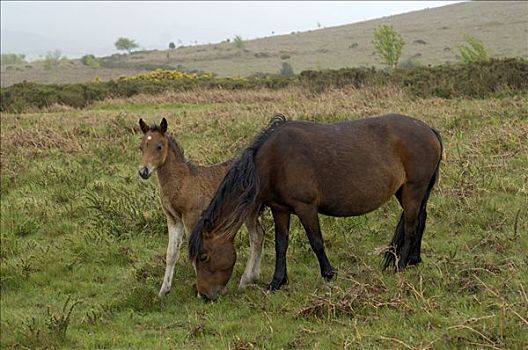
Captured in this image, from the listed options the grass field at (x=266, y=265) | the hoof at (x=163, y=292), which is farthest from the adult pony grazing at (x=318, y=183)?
the hoof at (x=163, y=292)

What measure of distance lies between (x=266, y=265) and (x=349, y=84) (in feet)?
50.4

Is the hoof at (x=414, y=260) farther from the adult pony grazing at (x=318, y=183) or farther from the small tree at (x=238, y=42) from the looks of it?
the small tree at (x=238, y=42)

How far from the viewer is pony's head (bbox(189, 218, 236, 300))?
21.2ft

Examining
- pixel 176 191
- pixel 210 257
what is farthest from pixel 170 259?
pixel 210 257

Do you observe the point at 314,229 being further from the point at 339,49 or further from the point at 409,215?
the point at 339,49

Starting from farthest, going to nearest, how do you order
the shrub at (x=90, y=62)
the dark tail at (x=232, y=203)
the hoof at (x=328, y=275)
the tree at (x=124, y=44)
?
the tree at (x=124, y=44) → the shrub at (x=90, y=62) → the hoof at (x=328, y=275) → the dark tail at (x=232, y=203)

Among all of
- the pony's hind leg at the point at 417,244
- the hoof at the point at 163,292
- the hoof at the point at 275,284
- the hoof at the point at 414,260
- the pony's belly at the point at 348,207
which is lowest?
the hoof at the point at 163,292

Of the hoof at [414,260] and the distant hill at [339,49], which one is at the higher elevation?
the distant hill at [339,49]

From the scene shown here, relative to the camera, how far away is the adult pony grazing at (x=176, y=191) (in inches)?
284

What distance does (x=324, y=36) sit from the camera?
9012cm

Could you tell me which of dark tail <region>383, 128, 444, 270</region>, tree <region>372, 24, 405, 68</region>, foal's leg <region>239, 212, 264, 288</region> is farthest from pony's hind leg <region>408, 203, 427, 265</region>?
tree <region>372, 24, 405, 68</region>

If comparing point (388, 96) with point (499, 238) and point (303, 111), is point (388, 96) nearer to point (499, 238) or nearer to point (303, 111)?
point (303, 111)

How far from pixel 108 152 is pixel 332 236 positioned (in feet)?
24.2

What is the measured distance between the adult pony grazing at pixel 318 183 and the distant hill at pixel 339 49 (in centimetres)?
3754
